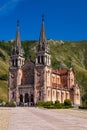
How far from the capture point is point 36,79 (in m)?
115

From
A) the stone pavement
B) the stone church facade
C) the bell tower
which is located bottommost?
the stone pavement

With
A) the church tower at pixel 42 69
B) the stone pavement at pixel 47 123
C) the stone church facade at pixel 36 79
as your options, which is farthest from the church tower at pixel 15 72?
the stone pavement at pixel 47 123

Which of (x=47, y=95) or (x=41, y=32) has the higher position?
(x=41, y=32)

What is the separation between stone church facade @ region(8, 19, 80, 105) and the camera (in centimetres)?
11394

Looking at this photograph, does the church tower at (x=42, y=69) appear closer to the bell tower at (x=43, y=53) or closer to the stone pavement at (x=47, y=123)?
the bell tower at (x=43, y=53)

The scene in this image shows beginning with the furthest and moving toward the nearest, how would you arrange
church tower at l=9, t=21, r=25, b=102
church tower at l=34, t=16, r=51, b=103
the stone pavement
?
church tower at l=9, t=21, r=25, b=102 < church tower at l=34, t=16, r=51, b=103 < the stone pavement

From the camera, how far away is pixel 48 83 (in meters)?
115

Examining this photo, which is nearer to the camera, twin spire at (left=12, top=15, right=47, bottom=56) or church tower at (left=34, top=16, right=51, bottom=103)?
Result: church tower at (left=34, top=16, right=51, bottom=103)

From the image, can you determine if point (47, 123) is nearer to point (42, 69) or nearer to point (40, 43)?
point (42, 69)

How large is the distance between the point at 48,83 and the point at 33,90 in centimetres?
645

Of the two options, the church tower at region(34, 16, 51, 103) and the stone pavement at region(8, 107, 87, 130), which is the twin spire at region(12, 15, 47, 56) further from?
the stone pavement at region(8, 107, 87, 130)

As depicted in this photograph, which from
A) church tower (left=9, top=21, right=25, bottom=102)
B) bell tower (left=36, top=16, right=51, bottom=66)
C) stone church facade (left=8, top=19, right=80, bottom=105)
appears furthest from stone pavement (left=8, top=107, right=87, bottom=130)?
church tower (left=9, top=21, right=25, bottom=102)

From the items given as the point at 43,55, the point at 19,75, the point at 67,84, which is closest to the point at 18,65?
the point at 19,75

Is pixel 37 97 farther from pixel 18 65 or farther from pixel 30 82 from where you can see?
pixel 18 65
